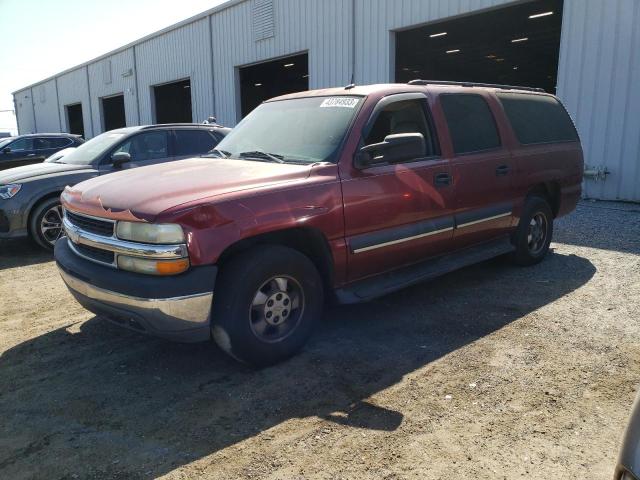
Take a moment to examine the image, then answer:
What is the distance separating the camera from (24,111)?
4453cm

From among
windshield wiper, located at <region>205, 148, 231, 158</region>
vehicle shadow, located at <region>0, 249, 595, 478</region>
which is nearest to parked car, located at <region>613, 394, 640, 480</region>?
vehicle shadow, located at <region>0, 249, 595, 478</region>

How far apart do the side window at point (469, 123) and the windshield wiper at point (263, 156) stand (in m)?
1.70

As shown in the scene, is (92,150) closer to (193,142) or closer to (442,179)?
(193,142)

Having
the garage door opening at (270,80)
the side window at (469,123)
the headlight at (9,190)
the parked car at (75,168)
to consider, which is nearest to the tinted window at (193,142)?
the parked car at (75,168)

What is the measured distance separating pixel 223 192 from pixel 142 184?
0.69m

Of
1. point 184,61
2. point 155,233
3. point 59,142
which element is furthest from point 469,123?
point 184,61

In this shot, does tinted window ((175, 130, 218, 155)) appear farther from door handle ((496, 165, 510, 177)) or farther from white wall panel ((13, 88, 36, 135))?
white wall panel ((13, 88, 36, 135))

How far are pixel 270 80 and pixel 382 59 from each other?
1148 centimetres

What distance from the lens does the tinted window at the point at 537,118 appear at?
5.58 m

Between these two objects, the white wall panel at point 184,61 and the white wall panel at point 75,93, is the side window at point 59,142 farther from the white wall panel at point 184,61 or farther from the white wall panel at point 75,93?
the white wall panel at point 75,93

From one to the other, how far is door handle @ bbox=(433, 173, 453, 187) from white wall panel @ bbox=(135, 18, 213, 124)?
15962 mm

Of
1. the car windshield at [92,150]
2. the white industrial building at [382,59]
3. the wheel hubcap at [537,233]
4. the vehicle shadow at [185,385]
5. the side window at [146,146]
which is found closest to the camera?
the vehicle shadow at [185,385]

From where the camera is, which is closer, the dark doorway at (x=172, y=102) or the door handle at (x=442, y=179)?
the door handle at (x=442, y=179)

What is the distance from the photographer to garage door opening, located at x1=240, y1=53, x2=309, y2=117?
2071cm
